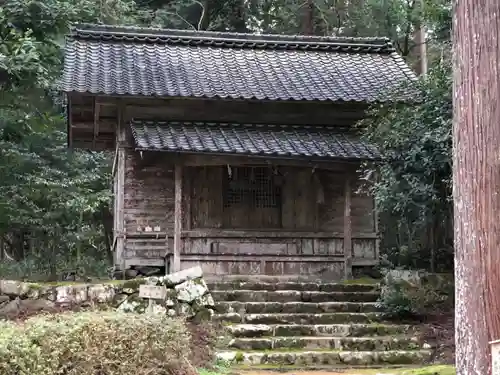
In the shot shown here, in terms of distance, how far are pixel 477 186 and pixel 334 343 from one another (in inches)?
237

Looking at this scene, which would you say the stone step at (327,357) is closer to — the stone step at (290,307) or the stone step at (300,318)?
the stone step at (300,318)

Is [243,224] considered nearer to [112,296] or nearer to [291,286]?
[291,286]

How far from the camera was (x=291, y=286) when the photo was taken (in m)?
12.5

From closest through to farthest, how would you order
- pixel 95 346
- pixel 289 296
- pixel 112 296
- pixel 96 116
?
pixel 95 346 < pixel 112 296 < pixel 289 296 < pixel 96 116

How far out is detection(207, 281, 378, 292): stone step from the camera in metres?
12.3

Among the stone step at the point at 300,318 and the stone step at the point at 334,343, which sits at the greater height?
the stone step at the point at 300,318

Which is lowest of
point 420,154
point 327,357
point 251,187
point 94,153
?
point 327,357

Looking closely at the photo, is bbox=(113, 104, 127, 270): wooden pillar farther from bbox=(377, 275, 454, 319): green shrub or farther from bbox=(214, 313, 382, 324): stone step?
bbox=(377, 275, 454, 319): green shrub

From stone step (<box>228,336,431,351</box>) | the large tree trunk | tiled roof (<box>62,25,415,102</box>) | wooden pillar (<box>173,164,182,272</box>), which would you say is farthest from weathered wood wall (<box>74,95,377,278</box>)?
the large tree trunk

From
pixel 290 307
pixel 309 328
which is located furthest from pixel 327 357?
pixel 290 307

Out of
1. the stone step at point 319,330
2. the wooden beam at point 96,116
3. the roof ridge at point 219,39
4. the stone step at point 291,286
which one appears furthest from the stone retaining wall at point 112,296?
the roof ridge at point 219,39

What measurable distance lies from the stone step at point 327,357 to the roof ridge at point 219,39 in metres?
10.9

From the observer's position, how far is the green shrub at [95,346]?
613 cm

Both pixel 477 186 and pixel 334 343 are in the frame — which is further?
pixel 334 343
